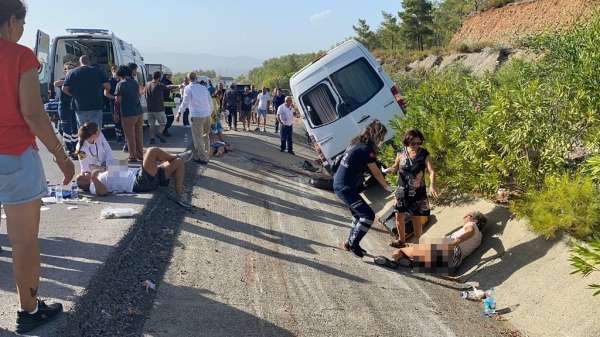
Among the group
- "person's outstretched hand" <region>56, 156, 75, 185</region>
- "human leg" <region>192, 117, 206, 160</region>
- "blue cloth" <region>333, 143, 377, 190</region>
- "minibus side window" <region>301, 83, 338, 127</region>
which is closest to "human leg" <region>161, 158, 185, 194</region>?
"human leg" <region>192, 117, 206, 160</region>

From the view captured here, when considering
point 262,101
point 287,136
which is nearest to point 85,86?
point 287,136

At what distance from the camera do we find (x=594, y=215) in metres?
5.10

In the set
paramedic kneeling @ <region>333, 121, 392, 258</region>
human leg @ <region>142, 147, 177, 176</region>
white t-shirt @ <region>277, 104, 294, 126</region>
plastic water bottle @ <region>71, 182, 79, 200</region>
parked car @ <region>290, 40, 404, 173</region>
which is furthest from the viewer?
white t-shirt @ <region>277, 104, 294, 126</region>

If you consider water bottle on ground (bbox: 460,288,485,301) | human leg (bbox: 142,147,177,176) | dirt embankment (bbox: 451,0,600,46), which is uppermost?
dirt embankment (bbox: 451,0,600,46)

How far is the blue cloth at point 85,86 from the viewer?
9211mm

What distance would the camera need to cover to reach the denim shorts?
3.28 m

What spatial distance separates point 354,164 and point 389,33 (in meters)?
44.6

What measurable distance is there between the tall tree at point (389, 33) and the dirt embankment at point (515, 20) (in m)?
8.49

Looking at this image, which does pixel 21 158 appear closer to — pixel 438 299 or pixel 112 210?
pixel 112 210

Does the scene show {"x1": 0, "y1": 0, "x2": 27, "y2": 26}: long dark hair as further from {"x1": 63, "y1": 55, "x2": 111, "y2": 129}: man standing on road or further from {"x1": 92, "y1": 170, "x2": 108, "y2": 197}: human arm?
{"x1": 63, "y1": 55, "x2": 111, "y2": 129}: man standing on road

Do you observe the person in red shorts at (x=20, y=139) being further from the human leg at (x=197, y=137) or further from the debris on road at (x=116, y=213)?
the human leg at (x=197, y=137)

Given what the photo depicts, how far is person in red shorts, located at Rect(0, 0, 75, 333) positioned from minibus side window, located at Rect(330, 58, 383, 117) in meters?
7.40

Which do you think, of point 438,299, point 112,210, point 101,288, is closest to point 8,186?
point 101,288

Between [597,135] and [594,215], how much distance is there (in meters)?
0.84
